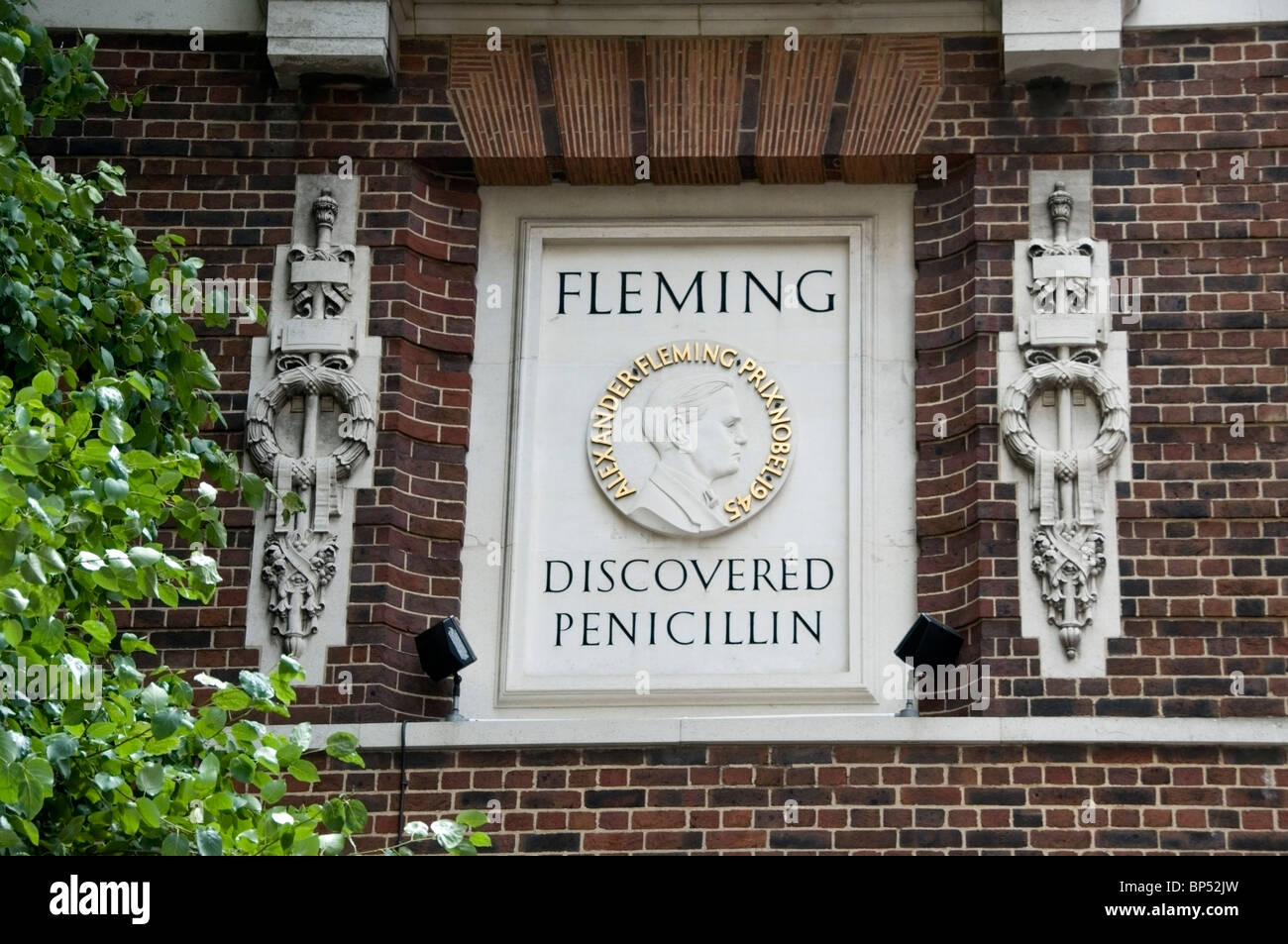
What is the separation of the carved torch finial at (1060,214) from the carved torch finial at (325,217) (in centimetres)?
364

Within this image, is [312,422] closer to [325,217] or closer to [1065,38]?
[325,217]

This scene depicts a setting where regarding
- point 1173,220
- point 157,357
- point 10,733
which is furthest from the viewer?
point 1173,220

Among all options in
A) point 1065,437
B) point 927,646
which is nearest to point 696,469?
point 927,646

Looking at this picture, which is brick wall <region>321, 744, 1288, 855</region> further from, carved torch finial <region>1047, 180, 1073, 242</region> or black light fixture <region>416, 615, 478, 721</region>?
carved torch finial <region>1047, 180, 1073, 242</region>

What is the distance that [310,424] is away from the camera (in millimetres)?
12750

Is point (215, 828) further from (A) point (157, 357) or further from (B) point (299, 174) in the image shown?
(B) point (299, 174)

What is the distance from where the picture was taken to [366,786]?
1191cm

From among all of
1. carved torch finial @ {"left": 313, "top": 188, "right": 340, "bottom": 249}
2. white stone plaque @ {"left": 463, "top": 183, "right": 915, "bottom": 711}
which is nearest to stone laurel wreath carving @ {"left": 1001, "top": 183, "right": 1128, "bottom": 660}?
white stone plaque @ {"left": 463, "top": 183, "right": 915, "bottom": 711}

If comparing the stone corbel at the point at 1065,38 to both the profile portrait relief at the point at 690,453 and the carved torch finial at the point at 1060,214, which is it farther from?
the profile portrait relief at the point at 690,453

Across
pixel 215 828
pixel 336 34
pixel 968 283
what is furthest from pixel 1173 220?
pixel 215 828

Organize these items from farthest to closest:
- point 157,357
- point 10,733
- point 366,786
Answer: point 366,786
point 157,357
point 10,733

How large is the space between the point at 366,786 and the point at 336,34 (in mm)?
3976

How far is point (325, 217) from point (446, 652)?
2.49m

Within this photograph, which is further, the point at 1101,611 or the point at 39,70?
the point at 39,70
